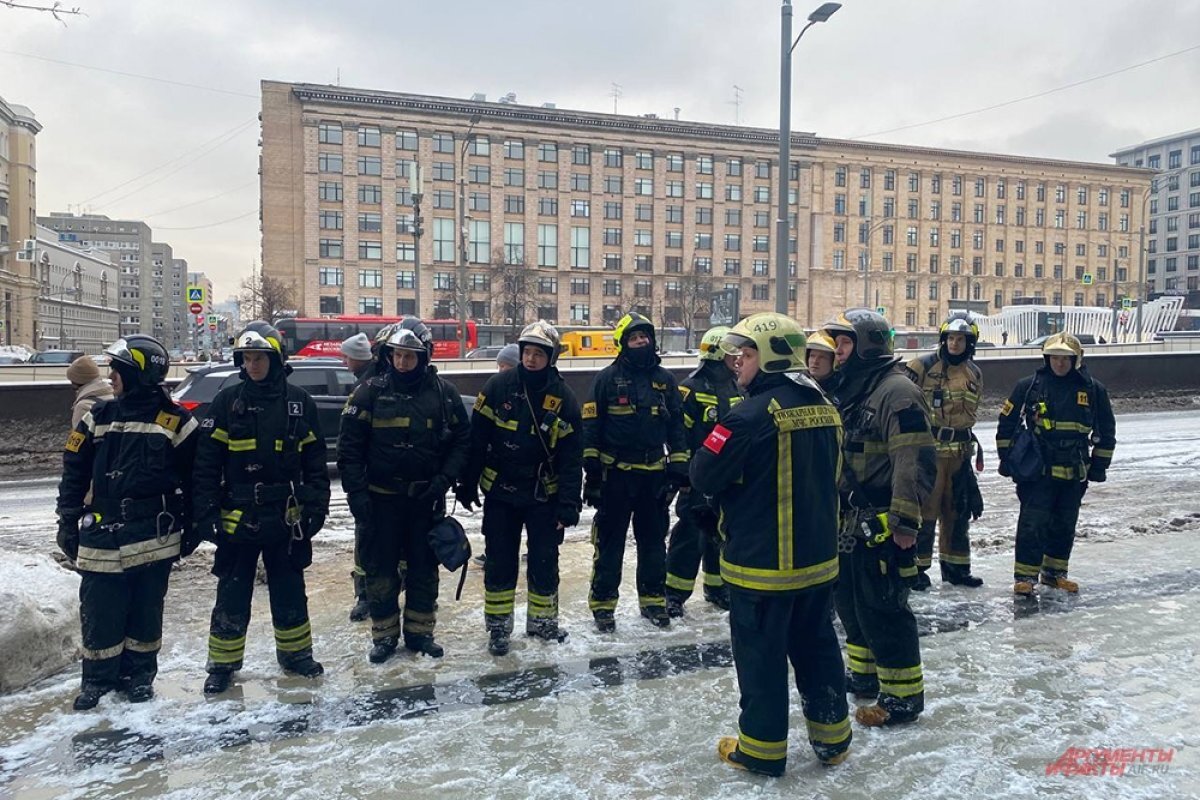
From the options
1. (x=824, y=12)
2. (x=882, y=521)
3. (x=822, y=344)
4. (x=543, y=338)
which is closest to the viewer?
(x=882, y=521)

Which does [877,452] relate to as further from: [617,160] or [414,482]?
[617,160]

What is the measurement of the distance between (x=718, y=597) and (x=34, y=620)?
4620 mm

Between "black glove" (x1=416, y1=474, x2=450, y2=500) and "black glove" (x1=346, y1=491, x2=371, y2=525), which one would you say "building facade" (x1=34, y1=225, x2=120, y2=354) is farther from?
"black glove" (x1=416, y1=474, x2=450, y2=500)

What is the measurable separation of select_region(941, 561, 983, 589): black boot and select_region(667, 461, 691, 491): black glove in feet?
8.71

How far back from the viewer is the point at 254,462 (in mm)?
5152

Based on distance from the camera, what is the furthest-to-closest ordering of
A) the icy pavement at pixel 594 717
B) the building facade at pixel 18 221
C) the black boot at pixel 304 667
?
the building facade at pixel 18 221, the black boot at pixel 304 667, the icy pavement at pixel 594 717

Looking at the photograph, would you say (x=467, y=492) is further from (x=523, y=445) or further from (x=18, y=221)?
(x=18, y=221)

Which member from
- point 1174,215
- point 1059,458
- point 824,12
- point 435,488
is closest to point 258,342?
point 435,488

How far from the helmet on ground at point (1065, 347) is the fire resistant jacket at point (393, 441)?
15.6 feet

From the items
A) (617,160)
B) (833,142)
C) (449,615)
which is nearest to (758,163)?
(833,142)

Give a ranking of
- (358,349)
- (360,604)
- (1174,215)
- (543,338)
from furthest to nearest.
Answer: (1174,215) → (358,349) → (360,604) → (543,338)

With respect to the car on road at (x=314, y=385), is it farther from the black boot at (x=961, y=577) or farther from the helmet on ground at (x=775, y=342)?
the helmet on ground at (x=775, y=342)

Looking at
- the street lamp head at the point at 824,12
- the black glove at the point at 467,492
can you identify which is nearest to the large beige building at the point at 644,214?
the street lamp head at the point at 824,12

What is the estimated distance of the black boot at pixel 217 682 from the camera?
5.07m
